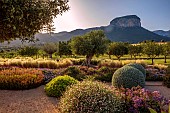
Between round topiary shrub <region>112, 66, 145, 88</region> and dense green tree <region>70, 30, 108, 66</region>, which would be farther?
dense green tree <region>70, 30, 108, 66</region>

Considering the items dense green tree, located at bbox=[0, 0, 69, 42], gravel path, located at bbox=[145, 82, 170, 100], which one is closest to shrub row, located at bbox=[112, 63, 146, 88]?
gravel path, located at bbox=[145, 82, 170, 100]

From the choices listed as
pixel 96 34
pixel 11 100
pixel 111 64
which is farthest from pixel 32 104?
pixel 96 34


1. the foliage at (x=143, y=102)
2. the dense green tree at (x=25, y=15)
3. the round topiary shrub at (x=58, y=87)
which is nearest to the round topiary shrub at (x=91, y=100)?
the foliage at (x=143, y=102)

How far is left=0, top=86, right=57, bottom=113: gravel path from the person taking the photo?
1188cm

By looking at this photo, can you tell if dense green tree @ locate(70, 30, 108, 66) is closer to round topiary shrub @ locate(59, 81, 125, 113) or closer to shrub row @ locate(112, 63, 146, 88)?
shrub row @ locate(112, 63, 146, 88)

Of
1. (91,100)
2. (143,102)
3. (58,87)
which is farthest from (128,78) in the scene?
(91,100)

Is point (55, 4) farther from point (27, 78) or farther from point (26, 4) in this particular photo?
point (27, 78)

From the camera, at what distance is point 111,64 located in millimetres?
31922

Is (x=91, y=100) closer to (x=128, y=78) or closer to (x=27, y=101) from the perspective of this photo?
(x=27, y=101)

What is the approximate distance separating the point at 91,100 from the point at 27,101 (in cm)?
Result: 490

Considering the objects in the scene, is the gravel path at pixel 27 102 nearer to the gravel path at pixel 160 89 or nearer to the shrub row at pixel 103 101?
the shrub row at pixel 103 101

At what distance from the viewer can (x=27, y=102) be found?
43.5 feet

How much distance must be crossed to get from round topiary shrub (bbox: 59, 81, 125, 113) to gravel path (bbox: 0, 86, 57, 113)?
6.34 ft

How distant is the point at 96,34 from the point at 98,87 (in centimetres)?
2625
